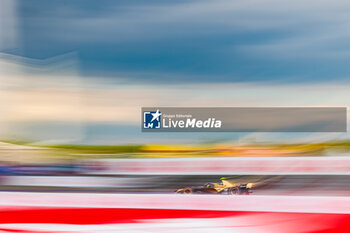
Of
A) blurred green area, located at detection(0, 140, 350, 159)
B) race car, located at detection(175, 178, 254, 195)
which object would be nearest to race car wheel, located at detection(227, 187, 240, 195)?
race car, located at detection(175, 178, 254, 195)

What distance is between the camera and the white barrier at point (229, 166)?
2773 mm

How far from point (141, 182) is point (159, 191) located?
0.11 meters

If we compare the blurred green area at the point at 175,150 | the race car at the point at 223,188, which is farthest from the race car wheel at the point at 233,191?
the blurred green area at the point at 175,150

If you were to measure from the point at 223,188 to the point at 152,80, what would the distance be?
2.21 feet

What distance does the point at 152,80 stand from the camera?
9.40ft

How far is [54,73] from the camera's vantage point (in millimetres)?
2896

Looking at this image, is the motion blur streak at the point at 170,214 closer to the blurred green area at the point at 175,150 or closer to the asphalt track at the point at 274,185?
the asphalt track at the point at 274,185

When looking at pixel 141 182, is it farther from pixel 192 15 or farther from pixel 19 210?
pixel 192 15

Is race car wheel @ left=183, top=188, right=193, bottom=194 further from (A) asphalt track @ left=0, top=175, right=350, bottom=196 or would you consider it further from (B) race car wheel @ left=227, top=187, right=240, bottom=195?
(B) race car wheel @ left=227, top=187, right=240, bottom=195

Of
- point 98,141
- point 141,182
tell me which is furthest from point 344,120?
point 98,141

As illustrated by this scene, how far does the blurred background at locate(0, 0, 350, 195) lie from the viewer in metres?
2.79

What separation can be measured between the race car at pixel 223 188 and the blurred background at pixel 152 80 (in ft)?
0.12

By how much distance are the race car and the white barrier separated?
0.19ft

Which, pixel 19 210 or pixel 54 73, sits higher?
pixel 54 73
